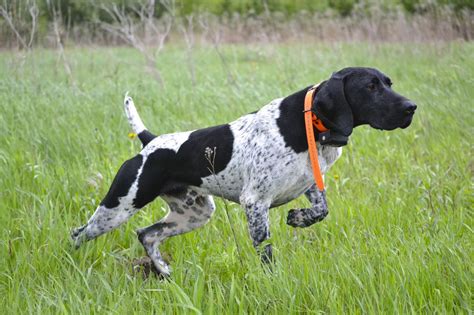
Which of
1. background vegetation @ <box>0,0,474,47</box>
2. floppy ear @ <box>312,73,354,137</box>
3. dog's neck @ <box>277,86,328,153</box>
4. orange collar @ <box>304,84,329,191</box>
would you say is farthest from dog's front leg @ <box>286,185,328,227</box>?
background vegetation @ <box>0,0,474,47</box>

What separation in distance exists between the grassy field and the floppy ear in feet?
2.35

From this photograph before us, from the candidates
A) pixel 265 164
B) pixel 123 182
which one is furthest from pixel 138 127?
pixel 265 164

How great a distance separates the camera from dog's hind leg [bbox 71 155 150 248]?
3.84 m

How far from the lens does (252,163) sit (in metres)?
3.62

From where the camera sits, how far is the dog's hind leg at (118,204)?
151 inches

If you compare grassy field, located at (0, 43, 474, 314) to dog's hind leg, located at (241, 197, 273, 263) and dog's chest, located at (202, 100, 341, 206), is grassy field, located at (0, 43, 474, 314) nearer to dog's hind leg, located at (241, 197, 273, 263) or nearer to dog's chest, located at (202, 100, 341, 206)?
dog's hind leg, located at (241, 197, 273, 263)

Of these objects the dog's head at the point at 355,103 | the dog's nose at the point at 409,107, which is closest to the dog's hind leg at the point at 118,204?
the dog's head at the point at 355,103

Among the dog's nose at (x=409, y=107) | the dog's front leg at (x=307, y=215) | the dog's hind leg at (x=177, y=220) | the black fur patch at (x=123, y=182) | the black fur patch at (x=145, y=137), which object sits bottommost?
the dog's hind leg at (x=177, y=220)

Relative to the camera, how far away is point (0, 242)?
12.8ft

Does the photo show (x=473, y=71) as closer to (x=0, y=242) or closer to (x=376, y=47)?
(x=376, y=47)

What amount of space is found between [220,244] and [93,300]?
1018 mm

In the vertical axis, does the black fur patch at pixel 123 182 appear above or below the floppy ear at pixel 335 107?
below

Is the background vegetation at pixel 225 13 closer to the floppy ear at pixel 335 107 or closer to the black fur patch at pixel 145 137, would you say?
the black fur patch at pixel 145 137

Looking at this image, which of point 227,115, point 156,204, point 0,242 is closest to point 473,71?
point 227,115
